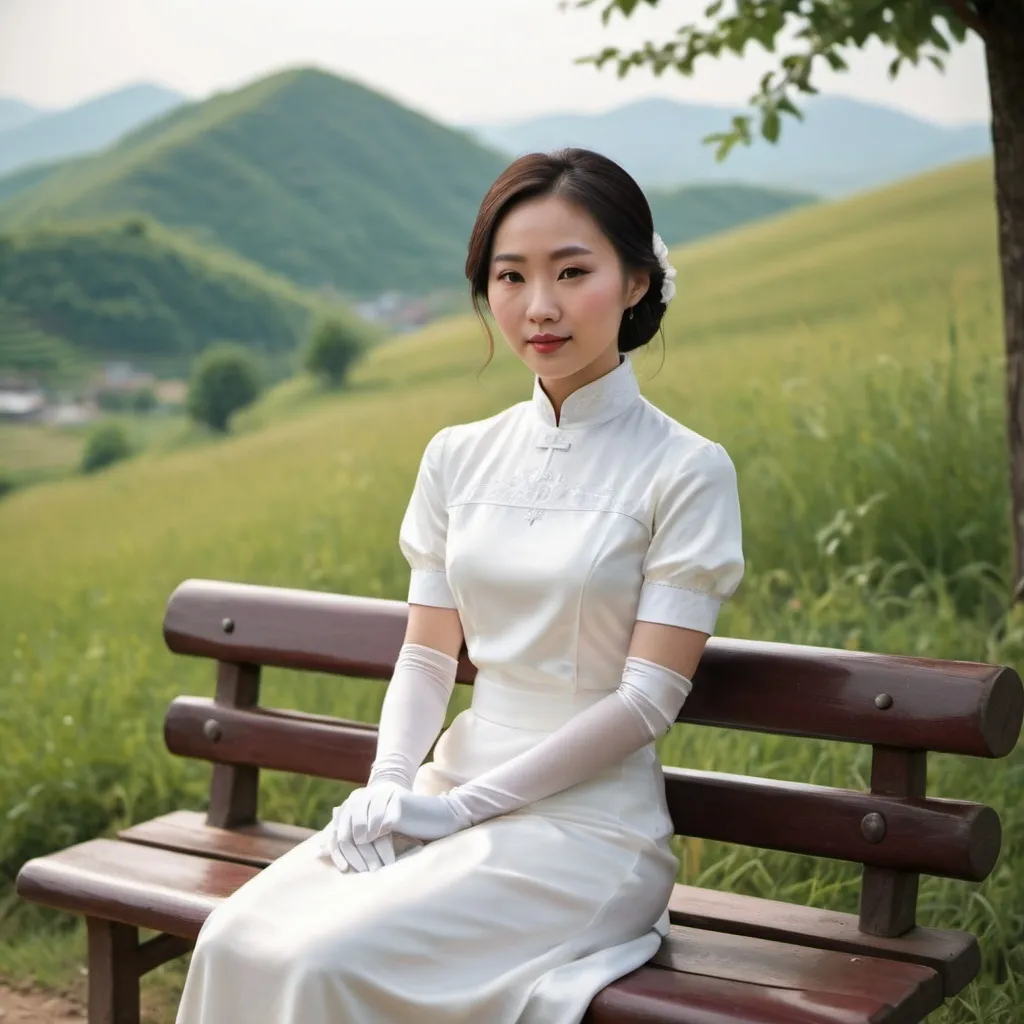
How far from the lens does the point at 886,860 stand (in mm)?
2283

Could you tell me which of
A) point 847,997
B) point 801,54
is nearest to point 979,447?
point 801,54

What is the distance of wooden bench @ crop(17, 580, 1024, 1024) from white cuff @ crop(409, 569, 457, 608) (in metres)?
0.24

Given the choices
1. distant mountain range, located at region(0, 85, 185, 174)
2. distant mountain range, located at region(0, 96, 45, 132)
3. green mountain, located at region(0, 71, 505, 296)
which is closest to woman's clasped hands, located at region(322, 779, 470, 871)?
green mountain, located at region(0, 71, 505, 296)

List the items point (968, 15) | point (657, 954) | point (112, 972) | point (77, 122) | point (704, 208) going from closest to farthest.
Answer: point (657, 954) → point (112, 972) → point (968, 15) → point (704, 208) → point (77, 122)

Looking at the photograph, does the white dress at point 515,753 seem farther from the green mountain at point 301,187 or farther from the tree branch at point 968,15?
the green mountain at point 301,187

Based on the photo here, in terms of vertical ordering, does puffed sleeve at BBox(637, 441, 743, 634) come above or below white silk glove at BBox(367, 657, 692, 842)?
above

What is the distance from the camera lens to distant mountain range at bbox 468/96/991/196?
5.53 m

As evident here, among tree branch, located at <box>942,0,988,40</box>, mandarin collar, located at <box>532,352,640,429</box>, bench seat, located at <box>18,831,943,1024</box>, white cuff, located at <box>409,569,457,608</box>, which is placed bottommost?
bench seat, located at <box>18,831,943,1024</box>

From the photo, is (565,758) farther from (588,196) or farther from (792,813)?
(588,196)

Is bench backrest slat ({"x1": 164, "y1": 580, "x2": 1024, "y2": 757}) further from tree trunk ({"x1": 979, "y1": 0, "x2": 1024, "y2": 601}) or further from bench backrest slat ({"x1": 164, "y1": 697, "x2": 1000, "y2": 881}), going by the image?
tree trunk ({"x1": 979, "y1": 0, "x2": 1024, "y2": 601})

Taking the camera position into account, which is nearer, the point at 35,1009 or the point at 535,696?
the point at 535,696

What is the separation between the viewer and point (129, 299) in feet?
23.0

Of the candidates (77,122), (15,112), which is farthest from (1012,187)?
(15,112)

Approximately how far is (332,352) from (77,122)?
1608mm
